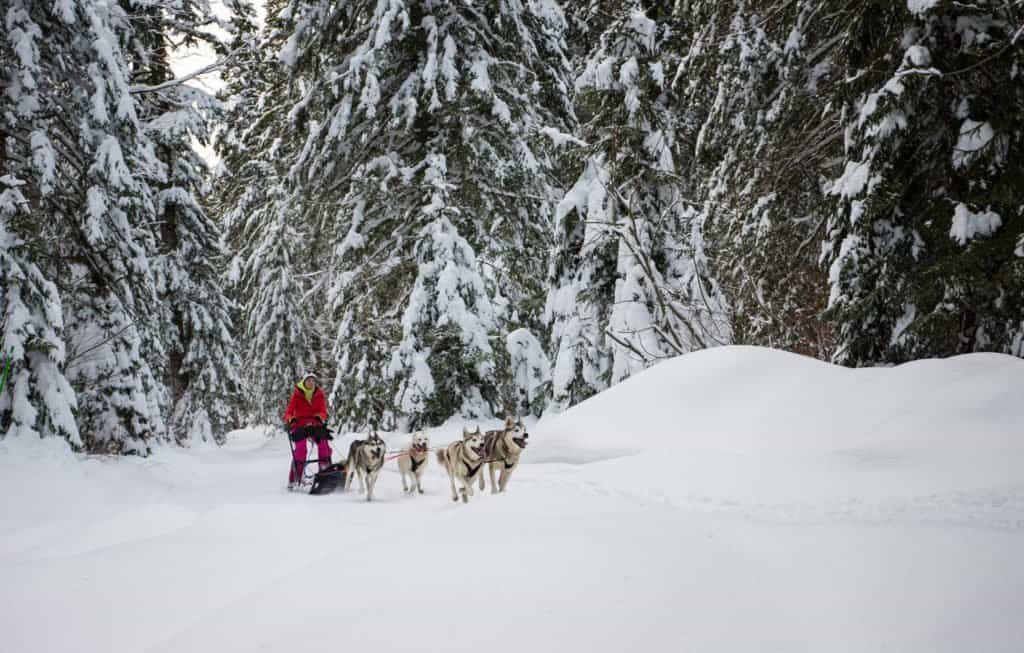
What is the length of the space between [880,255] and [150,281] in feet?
39.1

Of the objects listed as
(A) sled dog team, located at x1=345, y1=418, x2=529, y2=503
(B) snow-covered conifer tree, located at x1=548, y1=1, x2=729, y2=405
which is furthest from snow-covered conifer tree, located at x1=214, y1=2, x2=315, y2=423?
(A) sled dog team, located at x1=345, y1=418, x2=529, y2=503

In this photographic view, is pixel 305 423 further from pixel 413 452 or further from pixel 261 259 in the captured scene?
pixel 261 259

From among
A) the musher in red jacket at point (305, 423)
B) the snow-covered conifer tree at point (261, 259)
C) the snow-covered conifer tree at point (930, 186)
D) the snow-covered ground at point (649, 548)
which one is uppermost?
the snow-covered conifer tree at point (261, 259)

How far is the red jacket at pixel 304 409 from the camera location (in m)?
A: 10.5

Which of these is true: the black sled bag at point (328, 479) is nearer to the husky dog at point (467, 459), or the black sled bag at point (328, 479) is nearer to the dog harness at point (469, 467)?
the husky dog at point (467, 459)

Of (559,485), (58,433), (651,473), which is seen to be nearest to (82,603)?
(559,485)

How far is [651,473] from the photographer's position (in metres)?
6.55

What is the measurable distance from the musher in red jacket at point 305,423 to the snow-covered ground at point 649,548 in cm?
230

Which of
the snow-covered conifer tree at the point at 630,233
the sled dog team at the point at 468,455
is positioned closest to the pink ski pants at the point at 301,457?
the sled dog team at the point at 468,455

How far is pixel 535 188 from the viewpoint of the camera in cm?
1504

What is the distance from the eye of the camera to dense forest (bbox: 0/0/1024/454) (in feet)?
23.5

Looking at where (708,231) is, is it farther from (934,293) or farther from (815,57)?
(934,293)

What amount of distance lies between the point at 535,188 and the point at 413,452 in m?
8.11

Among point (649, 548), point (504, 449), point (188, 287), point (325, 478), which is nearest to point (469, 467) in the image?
point (504, 449)
